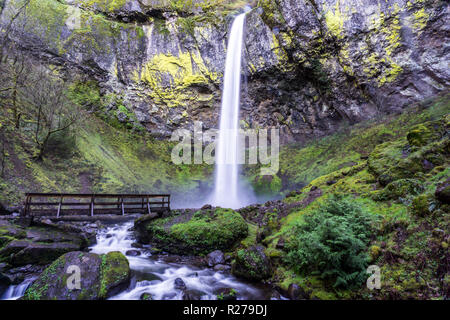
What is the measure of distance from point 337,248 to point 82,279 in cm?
648

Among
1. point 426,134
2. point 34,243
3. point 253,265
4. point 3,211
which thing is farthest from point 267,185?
point 3,211

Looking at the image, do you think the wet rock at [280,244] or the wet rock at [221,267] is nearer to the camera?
the wet rock at [280,244]

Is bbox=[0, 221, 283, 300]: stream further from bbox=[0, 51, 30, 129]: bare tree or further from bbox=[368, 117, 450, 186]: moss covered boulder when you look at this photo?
bbox=[0, 51, 30, 129]: bare tree

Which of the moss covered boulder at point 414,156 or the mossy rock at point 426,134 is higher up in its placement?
the mossy rock at point 426,134

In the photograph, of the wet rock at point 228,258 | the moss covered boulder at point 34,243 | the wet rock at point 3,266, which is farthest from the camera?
the wet rock at point 228,258

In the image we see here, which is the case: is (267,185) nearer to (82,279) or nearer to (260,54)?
(260,54)

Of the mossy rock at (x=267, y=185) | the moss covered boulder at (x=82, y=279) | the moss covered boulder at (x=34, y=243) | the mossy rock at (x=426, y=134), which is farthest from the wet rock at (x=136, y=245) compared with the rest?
the mossy rock at (x=267, y=185)

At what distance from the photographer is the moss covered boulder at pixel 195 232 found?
948 centimetres

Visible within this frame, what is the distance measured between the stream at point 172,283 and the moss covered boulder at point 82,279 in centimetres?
40

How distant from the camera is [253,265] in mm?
7133

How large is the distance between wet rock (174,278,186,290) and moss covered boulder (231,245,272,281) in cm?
170

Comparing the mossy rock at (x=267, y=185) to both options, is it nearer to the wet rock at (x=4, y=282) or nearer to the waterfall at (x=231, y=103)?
the waterfall at (x=231, y=103)

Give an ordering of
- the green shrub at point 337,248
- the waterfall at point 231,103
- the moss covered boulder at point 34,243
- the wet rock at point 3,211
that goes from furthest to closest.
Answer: the waterfall at point 231,103
the wet rock at point 3,211
the moss covered boulder at point 34,243
the green shrub at point 337,248
